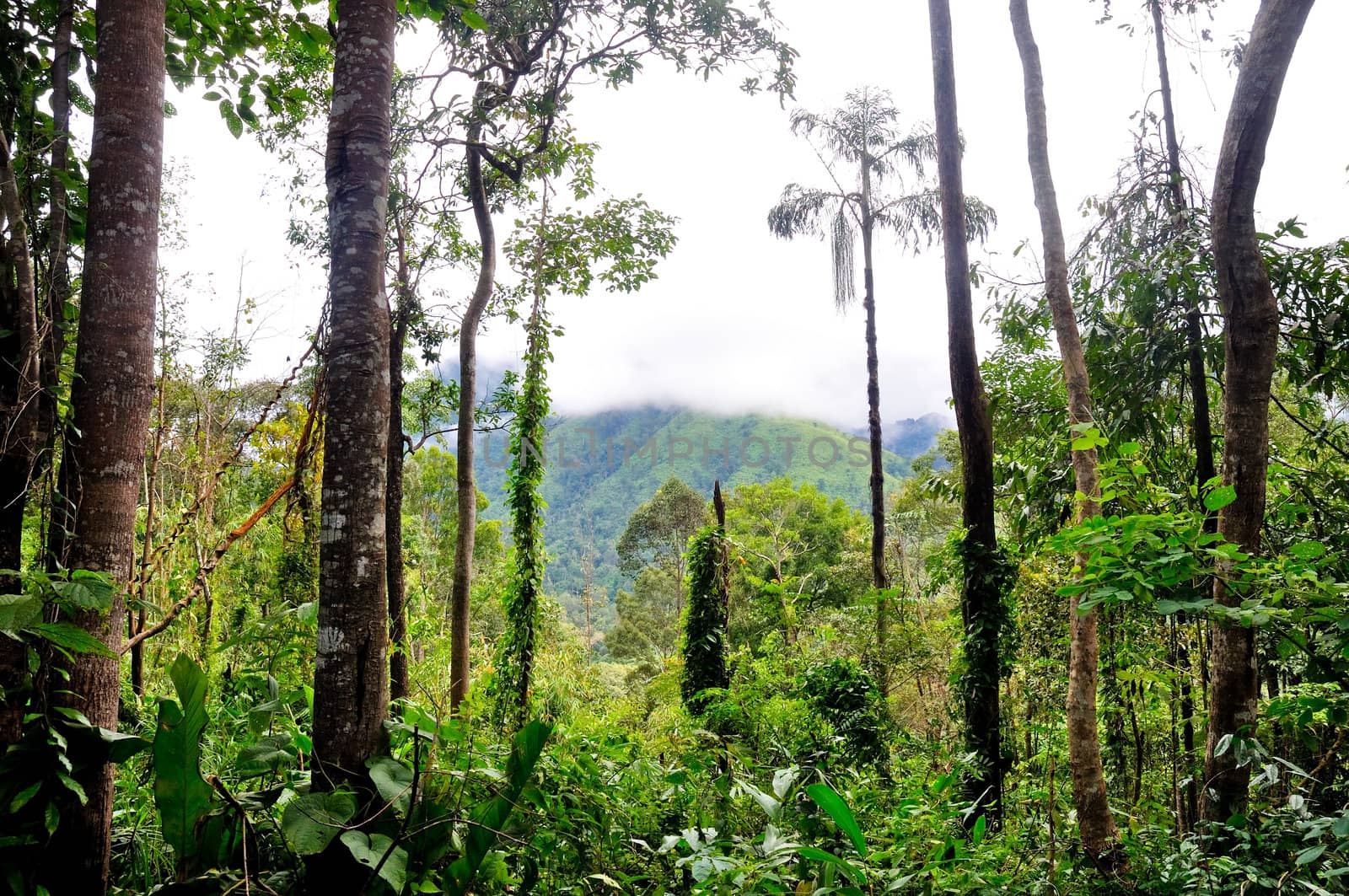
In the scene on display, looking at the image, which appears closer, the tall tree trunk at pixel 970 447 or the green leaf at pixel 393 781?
the green leaf at pixel 393 781

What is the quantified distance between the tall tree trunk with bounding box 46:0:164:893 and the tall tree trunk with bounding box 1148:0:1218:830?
597 centimetres

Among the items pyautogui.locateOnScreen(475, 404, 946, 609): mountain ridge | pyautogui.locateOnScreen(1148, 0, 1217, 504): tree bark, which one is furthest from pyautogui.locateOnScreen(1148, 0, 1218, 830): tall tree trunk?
pyautogui.locateOnScreen(475, 404, 946, 609): mountain ridge

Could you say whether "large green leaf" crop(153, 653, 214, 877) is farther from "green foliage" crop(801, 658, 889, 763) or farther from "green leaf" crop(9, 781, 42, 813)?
"green foliage" crop(801, 658, 889, 763)

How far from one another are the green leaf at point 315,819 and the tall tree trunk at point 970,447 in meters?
4.75

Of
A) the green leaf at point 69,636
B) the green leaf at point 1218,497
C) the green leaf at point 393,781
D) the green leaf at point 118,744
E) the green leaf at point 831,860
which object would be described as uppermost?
the green leaf at point 1218,497

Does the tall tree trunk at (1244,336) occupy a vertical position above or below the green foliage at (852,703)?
above

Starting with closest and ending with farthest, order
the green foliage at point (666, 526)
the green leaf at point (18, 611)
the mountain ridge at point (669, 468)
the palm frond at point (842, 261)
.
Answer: the green leaf at point (18, 611)
the palm frond at point (842, 261)
the green foliage at point (666, 526)
the mountain ridge at point (669, 468)

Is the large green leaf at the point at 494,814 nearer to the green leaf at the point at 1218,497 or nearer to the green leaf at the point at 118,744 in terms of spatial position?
the green leaf at the point at 118,744

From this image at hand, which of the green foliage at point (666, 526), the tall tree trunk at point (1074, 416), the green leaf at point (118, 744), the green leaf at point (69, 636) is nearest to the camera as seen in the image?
the green leaf at point (69, 636)

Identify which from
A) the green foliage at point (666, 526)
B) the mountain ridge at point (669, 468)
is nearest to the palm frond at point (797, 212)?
the green foliage at point (666, 526)

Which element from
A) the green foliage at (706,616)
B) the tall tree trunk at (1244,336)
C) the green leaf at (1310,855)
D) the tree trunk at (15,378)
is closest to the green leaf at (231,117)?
the tree trunk at (15,378)

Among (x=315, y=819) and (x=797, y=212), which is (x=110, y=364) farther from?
(x=797, y=212)

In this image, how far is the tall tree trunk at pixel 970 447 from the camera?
17.2ft

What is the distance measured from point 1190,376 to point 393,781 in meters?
6.39
